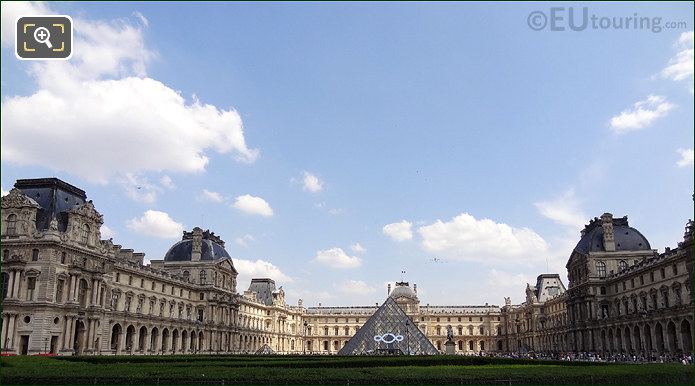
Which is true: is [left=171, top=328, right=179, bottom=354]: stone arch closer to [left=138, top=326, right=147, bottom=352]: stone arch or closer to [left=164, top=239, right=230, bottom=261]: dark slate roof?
[left=138, top=326, right=147, bottom=352]: stone arch

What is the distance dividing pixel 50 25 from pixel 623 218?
68209 mm

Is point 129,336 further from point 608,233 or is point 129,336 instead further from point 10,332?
point 608,233

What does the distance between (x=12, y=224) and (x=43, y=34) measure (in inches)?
1532

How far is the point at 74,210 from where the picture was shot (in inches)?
1829

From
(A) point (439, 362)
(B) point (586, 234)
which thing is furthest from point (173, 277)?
(B) point (586, 234)

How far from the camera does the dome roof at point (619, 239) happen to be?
213ft

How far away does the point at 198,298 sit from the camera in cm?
7238

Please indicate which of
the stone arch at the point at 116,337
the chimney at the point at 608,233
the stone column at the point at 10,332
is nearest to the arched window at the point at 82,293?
the stone column at the point at 10,332

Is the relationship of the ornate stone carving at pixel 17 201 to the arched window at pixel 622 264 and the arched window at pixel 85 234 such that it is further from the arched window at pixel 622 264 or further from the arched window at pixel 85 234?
the arched window at pixel 622 264

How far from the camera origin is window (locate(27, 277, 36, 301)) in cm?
4294

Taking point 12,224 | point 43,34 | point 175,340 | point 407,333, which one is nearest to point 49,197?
point 12,224

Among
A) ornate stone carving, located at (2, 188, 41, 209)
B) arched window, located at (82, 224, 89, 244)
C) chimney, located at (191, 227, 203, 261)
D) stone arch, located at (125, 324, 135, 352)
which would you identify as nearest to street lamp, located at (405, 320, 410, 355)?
stone arch, located at (125, 324, 135, 352)

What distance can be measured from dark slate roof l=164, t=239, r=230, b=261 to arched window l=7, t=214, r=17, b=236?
103ft

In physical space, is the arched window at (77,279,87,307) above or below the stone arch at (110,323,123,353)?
above
